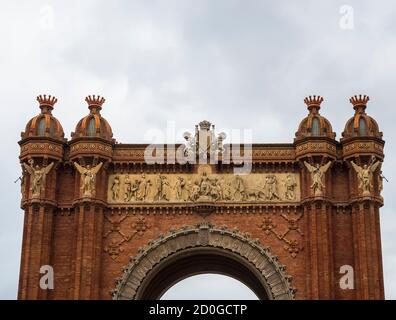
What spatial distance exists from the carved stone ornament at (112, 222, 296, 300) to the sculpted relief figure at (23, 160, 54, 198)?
466 centimetres

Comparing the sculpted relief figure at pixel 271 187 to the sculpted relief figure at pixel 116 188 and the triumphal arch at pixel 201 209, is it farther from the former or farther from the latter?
the sculpted relief figure at pixel 116 188

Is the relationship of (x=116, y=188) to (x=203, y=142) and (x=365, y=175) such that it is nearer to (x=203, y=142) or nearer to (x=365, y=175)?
(x=203, y=142)

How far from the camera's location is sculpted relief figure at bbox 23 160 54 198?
38.5m

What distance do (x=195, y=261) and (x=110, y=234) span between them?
392cm

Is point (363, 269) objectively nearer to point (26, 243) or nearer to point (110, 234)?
point (110, 234)

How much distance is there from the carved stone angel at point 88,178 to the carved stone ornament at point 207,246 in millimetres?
3152

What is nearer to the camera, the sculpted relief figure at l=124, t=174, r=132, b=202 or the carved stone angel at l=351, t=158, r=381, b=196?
the carved stone angel at l=351, t=158, r=381, b=196

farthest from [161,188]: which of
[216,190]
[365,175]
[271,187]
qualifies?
[365,175]

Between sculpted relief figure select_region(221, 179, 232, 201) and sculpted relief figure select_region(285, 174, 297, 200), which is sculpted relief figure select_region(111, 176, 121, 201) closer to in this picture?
sculpted relief figure select_region(221, 179, 232, 201)

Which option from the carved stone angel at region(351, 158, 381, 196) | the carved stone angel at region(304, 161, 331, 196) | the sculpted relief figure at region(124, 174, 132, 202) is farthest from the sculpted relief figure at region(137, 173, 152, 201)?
the carved stone angel at region(351, 158, 381, 196)

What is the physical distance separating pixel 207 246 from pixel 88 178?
547 centimetres

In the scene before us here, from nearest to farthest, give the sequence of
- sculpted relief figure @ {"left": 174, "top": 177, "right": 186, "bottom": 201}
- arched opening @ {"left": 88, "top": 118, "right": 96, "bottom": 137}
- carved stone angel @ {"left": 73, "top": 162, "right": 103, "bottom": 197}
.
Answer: carved stone angel @ {"left": 73, "top": 162, "right": 103, "bottom": 197} → sculpted relief figure @ {"left": 174, "top": 177, "right": 186, "bottom": 201} → arched opening @ {"left": 88, "top": 118, "right": 96, "bottom": 137}

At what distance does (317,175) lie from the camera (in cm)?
3831
